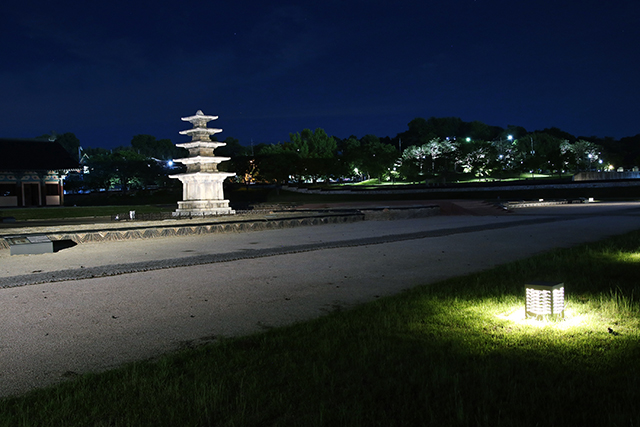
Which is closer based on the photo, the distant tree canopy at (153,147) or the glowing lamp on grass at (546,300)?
the glowing lamp on grass at (546,300)

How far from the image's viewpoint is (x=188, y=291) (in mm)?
9438

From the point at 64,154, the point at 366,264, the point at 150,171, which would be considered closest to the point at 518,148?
the point at 150,171

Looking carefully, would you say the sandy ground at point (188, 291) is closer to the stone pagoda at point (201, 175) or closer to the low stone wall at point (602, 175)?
the stone pagoda at point (201, 175)

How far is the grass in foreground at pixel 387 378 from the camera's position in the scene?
402 cm

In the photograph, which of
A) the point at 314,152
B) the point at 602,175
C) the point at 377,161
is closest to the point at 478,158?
the point at 377,161

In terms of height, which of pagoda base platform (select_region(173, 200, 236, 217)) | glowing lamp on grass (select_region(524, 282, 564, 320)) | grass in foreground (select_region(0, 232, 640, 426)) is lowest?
grass in foreground (select_region(0, 232, 640, 426))

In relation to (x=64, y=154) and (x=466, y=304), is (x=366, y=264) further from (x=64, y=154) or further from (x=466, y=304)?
(x=64, y=154)

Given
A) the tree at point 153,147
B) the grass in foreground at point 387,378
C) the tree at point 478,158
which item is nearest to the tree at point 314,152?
the tree at point 478,158

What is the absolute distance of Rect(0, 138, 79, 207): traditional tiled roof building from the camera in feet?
158

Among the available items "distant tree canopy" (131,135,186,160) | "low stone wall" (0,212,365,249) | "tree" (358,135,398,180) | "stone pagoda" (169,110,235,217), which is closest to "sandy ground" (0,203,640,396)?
"low stone wall" (0,212,365,249)

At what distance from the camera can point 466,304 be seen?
760 cm

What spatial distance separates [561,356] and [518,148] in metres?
107

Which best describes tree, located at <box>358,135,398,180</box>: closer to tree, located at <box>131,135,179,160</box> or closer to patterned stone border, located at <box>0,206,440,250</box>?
patterned stone border, located at <box>0,206,440,250</box>

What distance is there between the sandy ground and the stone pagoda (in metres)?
16.7
